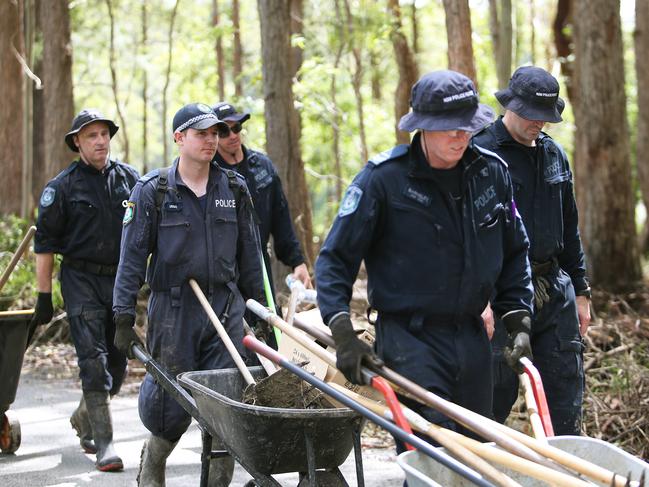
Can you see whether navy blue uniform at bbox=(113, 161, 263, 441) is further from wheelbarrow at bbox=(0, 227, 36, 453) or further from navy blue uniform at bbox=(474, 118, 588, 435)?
wheelbarrow at bbox=(0, 227, 36, 453)

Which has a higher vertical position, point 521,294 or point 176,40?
point 176,40

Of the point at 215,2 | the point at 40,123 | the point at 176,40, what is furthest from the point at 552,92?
the point at 176,40

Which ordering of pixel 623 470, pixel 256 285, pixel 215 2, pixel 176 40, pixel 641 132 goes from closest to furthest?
pixel 623 470 → pixel 256 285 → pixel 641 132 → pixel 215 2 → pixel 176 40

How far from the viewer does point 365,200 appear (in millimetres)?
4145

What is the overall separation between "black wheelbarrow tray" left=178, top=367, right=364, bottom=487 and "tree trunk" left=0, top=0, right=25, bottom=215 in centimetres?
1401

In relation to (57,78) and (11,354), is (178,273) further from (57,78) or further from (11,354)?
(57,78)

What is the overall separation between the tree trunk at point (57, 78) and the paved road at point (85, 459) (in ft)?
21.6

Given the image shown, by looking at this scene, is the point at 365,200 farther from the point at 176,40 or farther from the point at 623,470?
the point at 176,40

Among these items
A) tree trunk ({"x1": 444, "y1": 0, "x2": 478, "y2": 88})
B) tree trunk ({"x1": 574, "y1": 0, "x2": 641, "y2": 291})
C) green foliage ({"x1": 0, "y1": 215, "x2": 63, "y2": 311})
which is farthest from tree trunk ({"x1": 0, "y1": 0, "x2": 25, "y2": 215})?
tree trunk ({"x1": 444, "y1": 0, "x2": 478, "y2": 88})

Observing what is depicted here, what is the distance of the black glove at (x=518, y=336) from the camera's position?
4418mm

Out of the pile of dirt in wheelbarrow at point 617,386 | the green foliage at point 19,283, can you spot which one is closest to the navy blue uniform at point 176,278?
the pile of dirt in wheelbarrow at point 617,386

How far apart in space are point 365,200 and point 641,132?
15.3m

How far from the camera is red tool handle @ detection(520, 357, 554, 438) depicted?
401cm

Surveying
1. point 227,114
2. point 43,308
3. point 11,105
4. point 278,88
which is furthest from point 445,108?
point 11,105
